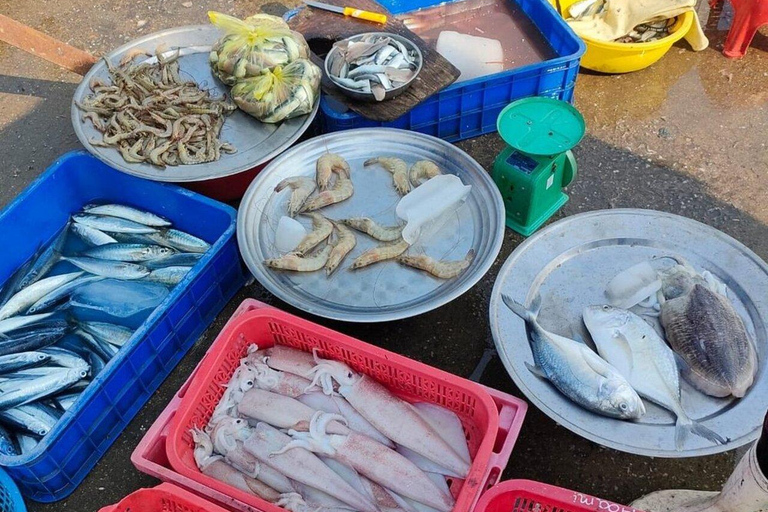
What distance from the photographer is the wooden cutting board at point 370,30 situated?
3922mm

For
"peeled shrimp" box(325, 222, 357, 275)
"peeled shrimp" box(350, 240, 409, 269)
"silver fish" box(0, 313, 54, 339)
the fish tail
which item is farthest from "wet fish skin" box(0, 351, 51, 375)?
the fish tail

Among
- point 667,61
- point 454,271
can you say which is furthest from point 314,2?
point 667,61

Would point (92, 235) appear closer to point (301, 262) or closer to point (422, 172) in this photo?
point (301, 262)

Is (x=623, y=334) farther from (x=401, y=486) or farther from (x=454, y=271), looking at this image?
(x=401, y=486)

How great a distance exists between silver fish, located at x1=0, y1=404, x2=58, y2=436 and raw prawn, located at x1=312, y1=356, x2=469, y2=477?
4.47ft

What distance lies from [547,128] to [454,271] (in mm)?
1076

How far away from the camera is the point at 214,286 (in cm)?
363

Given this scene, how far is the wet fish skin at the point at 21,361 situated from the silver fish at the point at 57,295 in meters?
0.33

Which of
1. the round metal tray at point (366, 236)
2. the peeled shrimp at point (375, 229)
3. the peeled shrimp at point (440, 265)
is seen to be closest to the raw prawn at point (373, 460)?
the round metal tray at point (366, 236)

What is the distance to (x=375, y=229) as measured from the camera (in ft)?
11.3

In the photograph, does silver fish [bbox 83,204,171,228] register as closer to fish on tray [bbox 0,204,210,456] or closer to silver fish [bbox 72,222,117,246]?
fish on tray [bbox 0,204,210,456]

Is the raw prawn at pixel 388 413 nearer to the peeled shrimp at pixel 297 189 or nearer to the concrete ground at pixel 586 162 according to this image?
the concrete ground at pixel 586 162

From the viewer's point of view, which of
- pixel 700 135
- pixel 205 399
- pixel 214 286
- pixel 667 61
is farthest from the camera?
pixel 667 61

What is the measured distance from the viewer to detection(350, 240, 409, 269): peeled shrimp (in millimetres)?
3330
